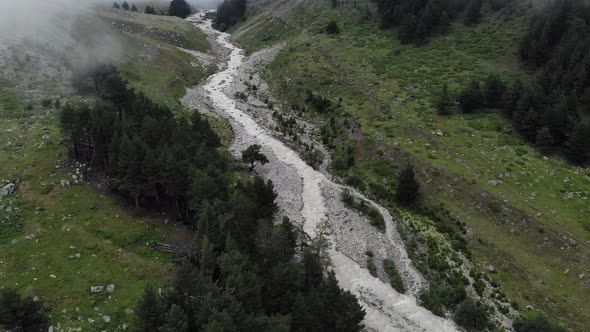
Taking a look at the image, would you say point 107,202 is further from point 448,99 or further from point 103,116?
point 448,99

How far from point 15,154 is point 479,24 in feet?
410

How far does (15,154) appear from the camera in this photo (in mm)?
60469

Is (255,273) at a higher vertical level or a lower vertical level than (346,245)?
higher

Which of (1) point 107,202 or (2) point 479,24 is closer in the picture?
(1) point 107,202

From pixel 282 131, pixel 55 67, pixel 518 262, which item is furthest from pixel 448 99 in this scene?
pixel 55 67

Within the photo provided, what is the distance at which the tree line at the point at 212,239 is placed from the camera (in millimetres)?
33375

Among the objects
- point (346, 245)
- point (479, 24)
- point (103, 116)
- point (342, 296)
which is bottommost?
point (346, 245)

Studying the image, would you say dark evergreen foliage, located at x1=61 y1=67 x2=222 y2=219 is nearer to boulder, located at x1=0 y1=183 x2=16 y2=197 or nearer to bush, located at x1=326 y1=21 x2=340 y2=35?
boulder, located at x1=0 y1=183 x2=16 y2=197

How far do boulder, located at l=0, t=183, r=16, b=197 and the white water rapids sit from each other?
Result: 114 feet

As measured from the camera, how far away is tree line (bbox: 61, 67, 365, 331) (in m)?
33.4

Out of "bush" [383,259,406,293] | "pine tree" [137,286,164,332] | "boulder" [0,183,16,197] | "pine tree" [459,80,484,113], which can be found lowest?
"bush" [383,259,406,293]

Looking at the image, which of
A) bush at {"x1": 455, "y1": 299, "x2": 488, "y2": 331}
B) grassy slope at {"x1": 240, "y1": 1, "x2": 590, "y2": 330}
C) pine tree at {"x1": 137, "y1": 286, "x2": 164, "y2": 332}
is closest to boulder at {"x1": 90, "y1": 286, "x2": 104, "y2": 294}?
pine tree at {"x1": 137, "y1": 286, "x2": 164, "y2": 332}

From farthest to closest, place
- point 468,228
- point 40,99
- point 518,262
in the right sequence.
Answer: point 40,99 < point 468,228 < point 518,262

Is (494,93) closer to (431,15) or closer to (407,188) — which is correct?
(407,188)
